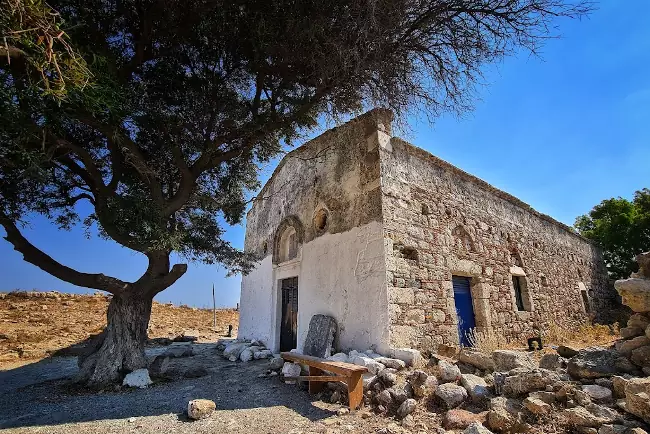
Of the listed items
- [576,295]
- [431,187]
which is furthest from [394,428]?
[576,295]

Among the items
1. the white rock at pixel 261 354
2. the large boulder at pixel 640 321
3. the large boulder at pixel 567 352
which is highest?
the large boulder at pixel 640 321

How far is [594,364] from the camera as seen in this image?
3.69 metres

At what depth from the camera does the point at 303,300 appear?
784cm

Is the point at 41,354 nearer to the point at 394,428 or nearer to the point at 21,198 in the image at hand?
the point at 21,198

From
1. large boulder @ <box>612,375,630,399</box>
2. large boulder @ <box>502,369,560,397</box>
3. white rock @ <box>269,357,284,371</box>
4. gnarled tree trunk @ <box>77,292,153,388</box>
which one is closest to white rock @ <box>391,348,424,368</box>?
large boulder @ <box>502,369,560,397</box>

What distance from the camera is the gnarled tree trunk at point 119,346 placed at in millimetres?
5727

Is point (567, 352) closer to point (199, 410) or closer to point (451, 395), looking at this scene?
point (451, 395)

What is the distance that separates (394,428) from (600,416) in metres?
2.01

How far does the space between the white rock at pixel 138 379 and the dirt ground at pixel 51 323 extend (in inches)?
205

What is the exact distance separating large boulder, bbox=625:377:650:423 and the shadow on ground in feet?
10.6

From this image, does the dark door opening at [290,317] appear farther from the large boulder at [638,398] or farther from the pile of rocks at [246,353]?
the large boulder at [638,398]

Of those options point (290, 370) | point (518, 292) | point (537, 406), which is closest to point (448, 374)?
point (537, 406)

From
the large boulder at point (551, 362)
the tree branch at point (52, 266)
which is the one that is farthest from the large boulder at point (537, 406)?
the tree branch at point (52, 266)

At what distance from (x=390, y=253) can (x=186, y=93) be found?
16.9 ft
